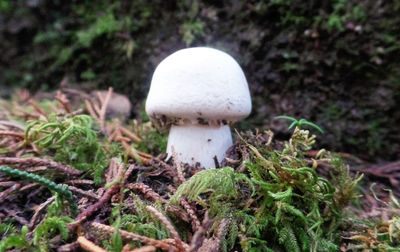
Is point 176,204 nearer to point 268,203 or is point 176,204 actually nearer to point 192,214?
point 192,214

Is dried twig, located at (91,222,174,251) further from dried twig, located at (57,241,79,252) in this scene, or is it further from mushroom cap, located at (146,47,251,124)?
mushroom cap, located at (146,47,251,124)

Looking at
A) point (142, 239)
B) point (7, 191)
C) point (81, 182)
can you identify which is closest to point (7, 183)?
point (7, 191)

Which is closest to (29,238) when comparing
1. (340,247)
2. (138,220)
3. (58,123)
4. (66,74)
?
(138,220)

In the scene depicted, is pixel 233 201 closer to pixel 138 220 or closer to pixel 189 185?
pixel 189 185

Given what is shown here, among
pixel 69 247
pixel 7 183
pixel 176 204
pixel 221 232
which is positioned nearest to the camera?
pixel 69 247

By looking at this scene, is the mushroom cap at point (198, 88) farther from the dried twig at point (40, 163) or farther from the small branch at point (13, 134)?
the small branch at point (13, 134)

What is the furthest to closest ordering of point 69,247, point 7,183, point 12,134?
1. point 12,134
2. point 7,183
3. point 69,247

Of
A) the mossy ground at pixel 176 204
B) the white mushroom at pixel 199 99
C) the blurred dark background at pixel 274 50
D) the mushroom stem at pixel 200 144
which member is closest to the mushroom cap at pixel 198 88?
the white mushroom at pixel 199 99
